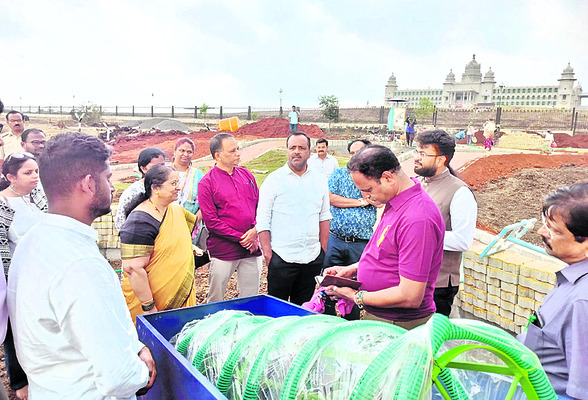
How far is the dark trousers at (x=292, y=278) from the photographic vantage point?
3.89m

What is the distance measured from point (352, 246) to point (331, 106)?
3274cm

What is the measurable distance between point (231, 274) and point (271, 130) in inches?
1067

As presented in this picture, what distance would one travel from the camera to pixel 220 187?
3906 mm

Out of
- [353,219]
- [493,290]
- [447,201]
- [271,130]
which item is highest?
[271,130]

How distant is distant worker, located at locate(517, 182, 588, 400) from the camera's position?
154cm

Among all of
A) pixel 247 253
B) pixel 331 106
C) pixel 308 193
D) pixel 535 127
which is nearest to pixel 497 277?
pixel 308 193

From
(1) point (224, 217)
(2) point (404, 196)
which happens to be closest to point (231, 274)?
(1) point (224, 217)

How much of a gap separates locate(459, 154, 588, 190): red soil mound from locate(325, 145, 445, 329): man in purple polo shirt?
1093 cm

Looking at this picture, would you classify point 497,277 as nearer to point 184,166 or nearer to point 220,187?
point 220,187

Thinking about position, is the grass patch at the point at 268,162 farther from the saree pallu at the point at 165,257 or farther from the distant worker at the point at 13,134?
the saree pallu at the point at 165,257

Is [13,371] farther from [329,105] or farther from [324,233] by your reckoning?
[329,105]

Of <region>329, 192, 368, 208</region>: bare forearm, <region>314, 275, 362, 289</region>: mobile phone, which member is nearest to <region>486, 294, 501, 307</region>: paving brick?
<region>329, 192, 368, 208</region>: bare forearm

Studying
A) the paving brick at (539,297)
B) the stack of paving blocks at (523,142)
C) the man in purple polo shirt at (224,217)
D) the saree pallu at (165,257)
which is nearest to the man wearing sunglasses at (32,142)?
the man in purple polo shirt at (224,217)

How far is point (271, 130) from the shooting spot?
30.5m
